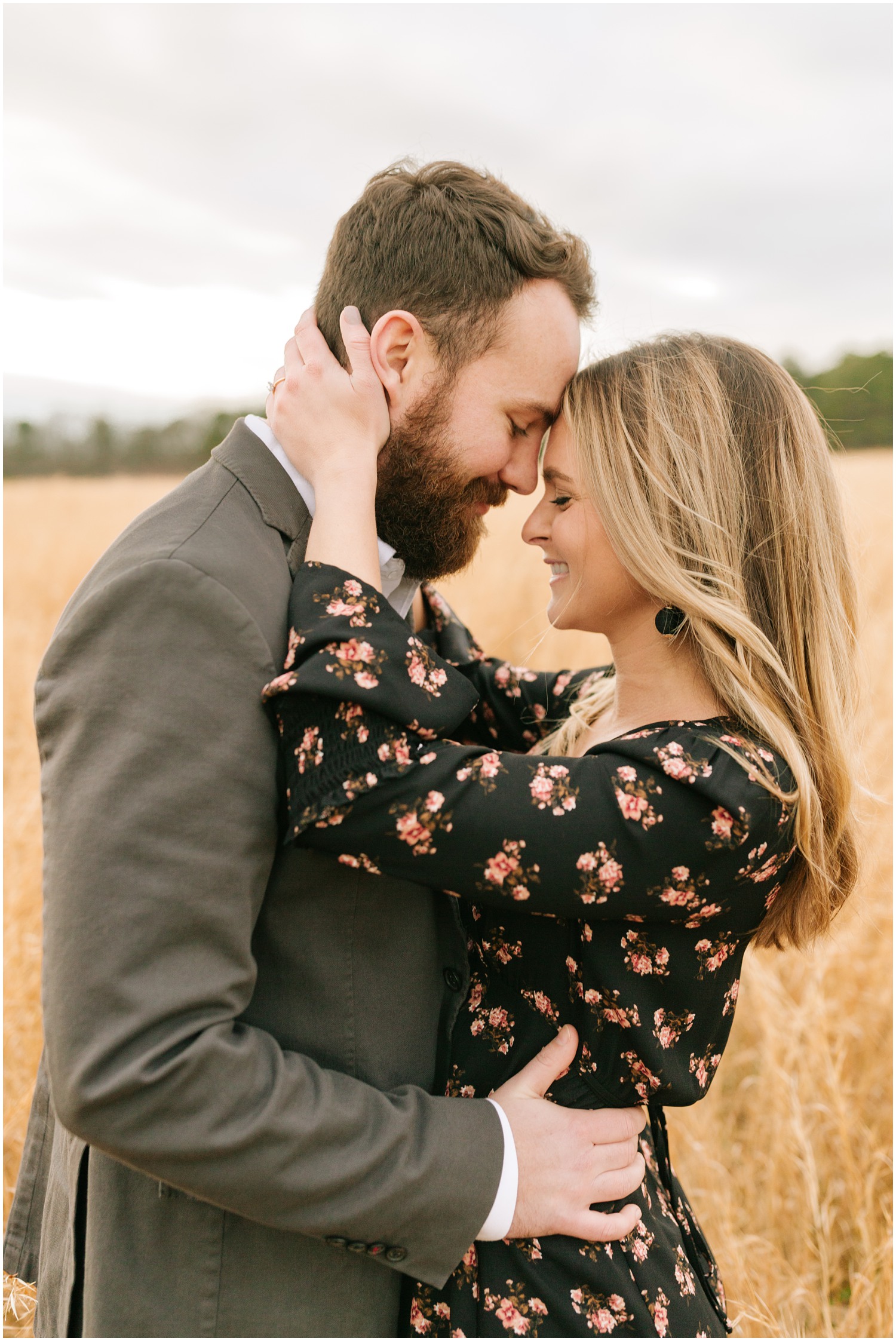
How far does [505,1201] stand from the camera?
1.41 meters

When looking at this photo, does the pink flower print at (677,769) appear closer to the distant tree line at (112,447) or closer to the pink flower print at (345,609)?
the pink flower print at (345,609)

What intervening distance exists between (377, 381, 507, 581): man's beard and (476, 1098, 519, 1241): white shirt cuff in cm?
108

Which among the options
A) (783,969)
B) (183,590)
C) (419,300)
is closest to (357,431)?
(419,300)

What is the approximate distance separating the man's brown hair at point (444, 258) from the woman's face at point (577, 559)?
0.28 meters

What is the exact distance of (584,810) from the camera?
1.36 metres

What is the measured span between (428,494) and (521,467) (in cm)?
22

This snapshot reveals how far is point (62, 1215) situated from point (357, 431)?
1.45 meters

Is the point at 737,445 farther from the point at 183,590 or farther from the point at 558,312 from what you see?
the point at 183,590

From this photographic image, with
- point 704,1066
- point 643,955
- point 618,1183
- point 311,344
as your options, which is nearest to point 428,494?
point 311,344

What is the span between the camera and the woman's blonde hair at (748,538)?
164 centimetres

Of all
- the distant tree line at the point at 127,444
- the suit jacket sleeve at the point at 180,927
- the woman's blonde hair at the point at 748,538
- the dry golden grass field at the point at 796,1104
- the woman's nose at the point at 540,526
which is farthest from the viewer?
the distant tree line at the point at 127,444

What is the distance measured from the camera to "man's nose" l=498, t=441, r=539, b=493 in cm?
190

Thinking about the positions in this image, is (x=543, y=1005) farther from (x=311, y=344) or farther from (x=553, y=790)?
(x=311, y=344)

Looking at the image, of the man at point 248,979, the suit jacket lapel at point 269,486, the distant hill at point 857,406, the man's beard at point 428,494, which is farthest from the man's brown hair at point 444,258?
the distant hill at point 857,406
